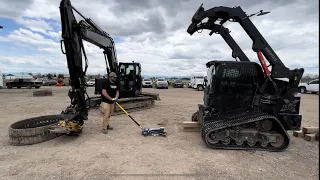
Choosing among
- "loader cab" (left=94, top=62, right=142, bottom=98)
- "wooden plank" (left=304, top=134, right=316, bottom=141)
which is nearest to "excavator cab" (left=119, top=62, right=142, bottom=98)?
"loader cab" (left=94, top=62, right=142, bottom=98)

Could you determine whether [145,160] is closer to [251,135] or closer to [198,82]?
[251,135]

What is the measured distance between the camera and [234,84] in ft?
20.7

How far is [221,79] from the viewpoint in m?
6.30

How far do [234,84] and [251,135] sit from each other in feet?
4.45

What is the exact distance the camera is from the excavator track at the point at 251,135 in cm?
589

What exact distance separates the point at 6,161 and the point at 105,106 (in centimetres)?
305

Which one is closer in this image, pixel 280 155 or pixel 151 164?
pixel 151 164

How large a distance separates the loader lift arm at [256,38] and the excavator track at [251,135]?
4.19 feet

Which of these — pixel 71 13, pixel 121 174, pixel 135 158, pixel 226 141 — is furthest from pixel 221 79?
pixel 71 13

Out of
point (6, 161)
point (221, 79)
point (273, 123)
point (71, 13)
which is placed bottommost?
point (6, 161)

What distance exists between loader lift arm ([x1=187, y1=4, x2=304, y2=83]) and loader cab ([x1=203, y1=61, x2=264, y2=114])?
0.48m

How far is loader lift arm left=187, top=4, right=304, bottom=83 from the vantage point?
636 cm

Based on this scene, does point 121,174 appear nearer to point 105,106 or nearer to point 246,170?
point 246,170

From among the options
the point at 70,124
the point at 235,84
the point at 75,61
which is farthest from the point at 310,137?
the point at 75,61
